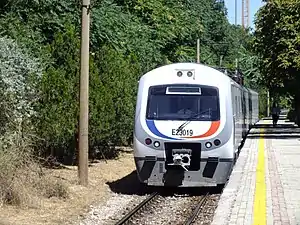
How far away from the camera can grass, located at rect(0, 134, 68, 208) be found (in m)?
11.8

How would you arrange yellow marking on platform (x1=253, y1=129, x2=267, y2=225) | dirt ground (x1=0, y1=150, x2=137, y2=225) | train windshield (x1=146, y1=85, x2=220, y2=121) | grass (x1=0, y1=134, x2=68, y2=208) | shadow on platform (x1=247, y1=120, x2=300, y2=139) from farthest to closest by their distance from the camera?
shadow on platform (x1=247, y1=120, x2=300, y2=139)
train windshield (x1=146, y1=85, x2=220, y2=121)
grass (x1=0, y1=134, x2=68, y2=208)
dirt ground (x1=0, y1=150, x2=137, y2=225)
yellow marking on platform (x1=253, y1=129, x2=267, y2=225)

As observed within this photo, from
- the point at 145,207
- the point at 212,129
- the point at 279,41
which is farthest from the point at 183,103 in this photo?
the point at 279,41

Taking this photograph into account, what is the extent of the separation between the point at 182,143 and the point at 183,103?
105cm

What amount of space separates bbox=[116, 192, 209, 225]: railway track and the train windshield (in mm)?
1734

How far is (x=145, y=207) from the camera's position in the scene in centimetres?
1327

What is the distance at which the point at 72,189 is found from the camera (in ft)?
47.3

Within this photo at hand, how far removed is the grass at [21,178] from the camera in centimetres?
1183

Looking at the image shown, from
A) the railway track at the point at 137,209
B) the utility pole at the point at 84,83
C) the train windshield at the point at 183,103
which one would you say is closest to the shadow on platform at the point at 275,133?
the train windshield at the point at 183,103

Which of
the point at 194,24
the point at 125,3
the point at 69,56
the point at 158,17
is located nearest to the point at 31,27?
the point at 69,56

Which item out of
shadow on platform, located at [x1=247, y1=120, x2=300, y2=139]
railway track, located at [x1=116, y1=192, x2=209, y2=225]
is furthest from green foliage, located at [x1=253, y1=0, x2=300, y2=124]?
railway track, located at [x1=116, y1=192, x2=209, y2=225]

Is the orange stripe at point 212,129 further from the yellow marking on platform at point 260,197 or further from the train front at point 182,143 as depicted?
the yellow marking on platform at point 260,197

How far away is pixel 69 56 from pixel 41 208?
6.63m

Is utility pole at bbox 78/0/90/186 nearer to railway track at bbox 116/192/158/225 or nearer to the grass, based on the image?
the grass

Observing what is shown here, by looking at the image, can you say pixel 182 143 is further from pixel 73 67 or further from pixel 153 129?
pixel 73 67
